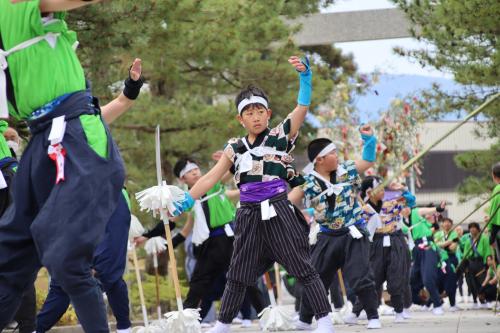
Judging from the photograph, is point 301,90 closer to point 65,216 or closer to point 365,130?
point 365,130

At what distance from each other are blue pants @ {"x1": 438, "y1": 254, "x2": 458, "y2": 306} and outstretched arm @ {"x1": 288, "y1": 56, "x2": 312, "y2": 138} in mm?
9921

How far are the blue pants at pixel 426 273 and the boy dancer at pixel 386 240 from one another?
2805 millimetres

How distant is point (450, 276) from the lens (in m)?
18.2

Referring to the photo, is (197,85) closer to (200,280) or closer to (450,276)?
(450,276)

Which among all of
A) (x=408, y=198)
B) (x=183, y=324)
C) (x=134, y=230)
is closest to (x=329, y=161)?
(x=134, y=230)

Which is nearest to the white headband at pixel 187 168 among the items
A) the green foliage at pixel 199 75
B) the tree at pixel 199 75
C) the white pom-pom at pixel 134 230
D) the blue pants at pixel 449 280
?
the white pom-pom at pixel 134 230

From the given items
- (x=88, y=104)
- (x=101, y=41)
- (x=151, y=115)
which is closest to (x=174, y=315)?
(x=88, y=104)

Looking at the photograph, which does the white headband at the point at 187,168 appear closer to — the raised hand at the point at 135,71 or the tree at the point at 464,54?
the tree at the point at 464,54

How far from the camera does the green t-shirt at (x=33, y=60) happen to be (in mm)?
5047

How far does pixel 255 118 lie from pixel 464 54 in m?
9.16

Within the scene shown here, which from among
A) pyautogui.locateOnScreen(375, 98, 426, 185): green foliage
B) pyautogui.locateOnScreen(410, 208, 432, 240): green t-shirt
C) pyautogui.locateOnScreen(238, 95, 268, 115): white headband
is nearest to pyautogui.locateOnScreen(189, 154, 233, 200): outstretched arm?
pyautogui.locateOnScreen(238, 95, 268, 115): white headband

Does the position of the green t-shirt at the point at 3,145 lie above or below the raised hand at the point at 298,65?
below

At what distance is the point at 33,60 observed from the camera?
5.06m

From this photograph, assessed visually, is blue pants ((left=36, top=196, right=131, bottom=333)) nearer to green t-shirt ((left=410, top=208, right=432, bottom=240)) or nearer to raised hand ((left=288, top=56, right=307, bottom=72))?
raised hand ((left=288, top=56, right=307, bottom=72))
